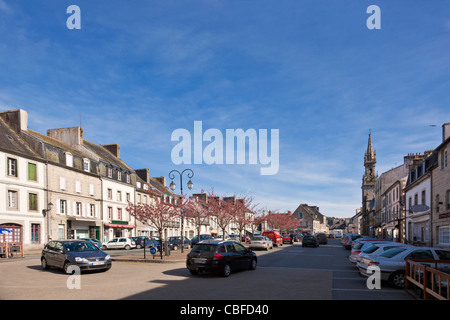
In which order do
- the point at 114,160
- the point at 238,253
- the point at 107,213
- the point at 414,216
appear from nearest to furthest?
the point at 238,253
the point at 414,216
the point at 107,213
the point at 114,160

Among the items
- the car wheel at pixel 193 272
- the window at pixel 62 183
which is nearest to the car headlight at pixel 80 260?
the car wheel at pixel 193 272

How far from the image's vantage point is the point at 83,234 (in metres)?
39.7

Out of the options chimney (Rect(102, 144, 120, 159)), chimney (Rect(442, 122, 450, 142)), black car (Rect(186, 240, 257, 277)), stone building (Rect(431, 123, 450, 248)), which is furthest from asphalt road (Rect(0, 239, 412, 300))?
chimney (Rect(102, 144, 120, 159))

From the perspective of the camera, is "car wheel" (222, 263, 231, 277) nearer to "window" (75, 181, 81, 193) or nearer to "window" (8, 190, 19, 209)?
"window" (8, 190, 19, 209)

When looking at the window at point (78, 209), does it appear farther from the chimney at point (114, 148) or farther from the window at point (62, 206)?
the chimney at point (114, 148)

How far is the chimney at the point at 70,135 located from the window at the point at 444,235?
38.9 meters

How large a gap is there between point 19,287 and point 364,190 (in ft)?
295

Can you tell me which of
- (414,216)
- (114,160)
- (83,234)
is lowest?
(83,234)

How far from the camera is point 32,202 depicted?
3291 cm

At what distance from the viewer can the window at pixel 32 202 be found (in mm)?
32537
